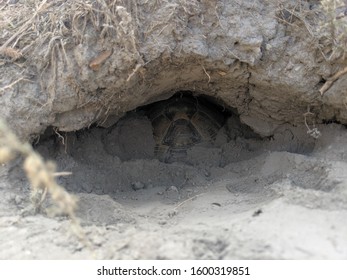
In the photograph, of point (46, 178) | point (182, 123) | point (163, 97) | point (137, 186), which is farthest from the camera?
point (182, 123)

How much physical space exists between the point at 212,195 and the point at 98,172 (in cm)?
94

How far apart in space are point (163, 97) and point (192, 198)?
3.28 feet

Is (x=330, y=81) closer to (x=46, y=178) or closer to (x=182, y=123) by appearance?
(x=182, y=123)

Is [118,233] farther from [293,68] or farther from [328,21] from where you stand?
[328,21]

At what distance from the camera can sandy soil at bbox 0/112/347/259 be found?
190 cm

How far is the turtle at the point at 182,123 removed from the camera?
13.2 ft

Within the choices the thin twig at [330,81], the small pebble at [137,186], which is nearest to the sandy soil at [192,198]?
the small pebble at [137,186]

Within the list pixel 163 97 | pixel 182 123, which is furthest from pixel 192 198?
pixel 182 123

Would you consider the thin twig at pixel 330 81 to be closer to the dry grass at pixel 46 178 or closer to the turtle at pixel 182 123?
the turtle at pixel 182 123

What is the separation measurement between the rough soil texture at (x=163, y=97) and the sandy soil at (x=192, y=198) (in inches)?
0.5

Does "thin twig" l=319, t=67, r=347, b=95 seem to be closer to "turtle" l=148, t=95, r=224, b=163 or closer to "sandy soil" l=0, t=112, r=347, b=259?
"sandy soil" l=0, t=112, r=347, b=259

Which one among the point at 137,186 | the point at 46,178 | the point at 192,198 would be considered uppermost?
the point at 137,186

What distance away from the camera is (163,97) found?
352cm

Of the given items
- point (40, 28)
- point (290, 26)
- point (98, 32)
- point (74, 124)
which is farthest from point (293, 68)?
point (40, 28)
